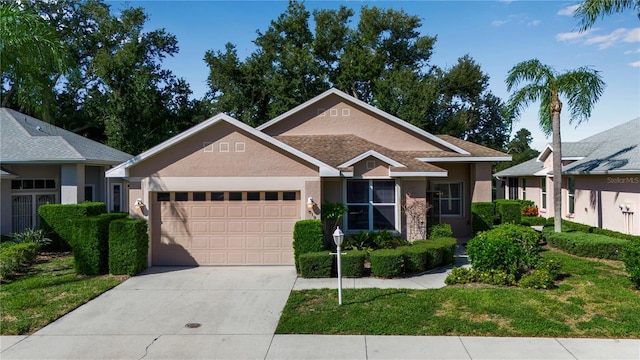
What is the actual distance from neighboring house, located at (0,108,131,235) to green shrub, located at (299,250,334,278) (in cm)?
1030

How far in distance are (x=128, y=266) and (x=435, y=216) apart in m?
11.5

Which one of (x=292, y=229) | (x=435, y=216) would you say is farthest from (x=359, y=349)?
(x=435, y=216)

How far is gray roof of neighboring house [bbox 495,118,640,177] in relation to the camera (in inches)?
598

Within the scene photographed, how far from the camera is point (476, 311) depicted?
7855mm

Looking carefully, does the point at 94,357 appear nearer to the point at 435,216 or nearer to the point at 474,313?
the point at 474,313

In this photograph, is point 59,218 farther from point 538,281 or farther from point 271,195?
point 538,281

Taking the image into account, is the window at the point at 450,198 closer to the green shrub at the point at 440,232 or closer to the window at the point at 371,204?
the green shrub at the point at 440,232

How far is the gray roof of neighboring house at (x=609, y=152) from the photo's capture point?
1520 centimetres

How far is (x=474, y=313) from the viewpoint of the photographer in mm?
7785

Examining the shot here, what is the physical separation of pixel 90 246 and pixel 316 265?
607cm

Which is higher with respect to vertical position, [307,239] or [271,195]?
[271,195]

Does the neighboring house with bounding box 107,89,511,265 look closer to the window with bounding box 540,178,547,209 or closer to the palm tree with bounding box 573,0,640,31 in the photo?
the palm tree with bounding box 573,0,640,31

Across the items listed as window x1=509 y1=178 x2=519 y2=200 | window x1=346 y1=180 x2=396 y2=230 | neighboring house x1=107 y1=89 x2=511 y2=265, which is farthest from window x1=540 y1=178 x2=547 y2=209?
neighboring house x1=107 y1=89 x2=511 y2=265

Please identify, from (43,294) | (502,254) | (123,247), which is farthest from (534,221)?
(43,294)
